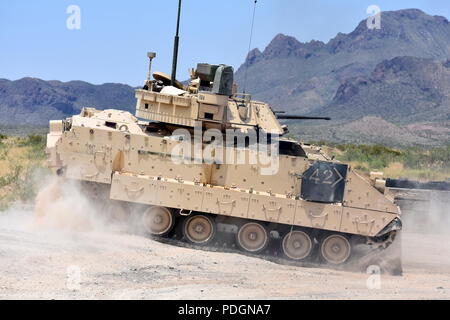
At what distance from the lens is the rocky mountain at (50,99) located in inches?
6752

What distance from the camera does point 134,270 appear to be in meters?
15.9

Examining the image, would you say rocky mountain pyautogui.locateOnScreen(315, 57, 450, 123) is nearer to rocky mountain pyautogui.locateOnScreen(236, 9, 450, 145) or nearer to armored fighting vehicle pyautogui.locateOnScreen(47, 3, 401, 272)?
rocky mountain pyautogui.locateOnScreen(236, 9, 450, 145)

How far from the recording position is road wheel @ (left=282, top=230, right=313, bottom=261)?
65.9ft

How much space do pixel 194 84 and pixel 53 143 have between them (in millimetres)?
4374

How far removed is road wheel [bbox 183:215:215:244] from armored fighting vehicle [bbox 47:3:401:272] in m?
0.03

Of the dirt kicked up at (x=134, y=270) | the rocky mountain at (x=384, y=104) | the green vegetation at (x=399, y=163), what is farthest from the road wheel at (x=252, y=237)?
the rocky mountain at (x=384, y=104)

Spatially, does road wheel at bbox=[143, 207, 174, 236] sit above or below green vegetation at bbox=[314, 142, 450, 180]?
below

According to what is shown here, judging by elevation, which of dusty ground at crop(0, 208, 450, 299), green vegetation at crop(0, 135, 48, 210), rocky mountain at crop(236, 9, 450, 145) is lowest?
dusty ground at crop(0, 208, 450, 299)

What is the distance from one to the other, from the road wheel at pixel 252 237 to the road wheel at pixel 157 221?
6.33 feet
